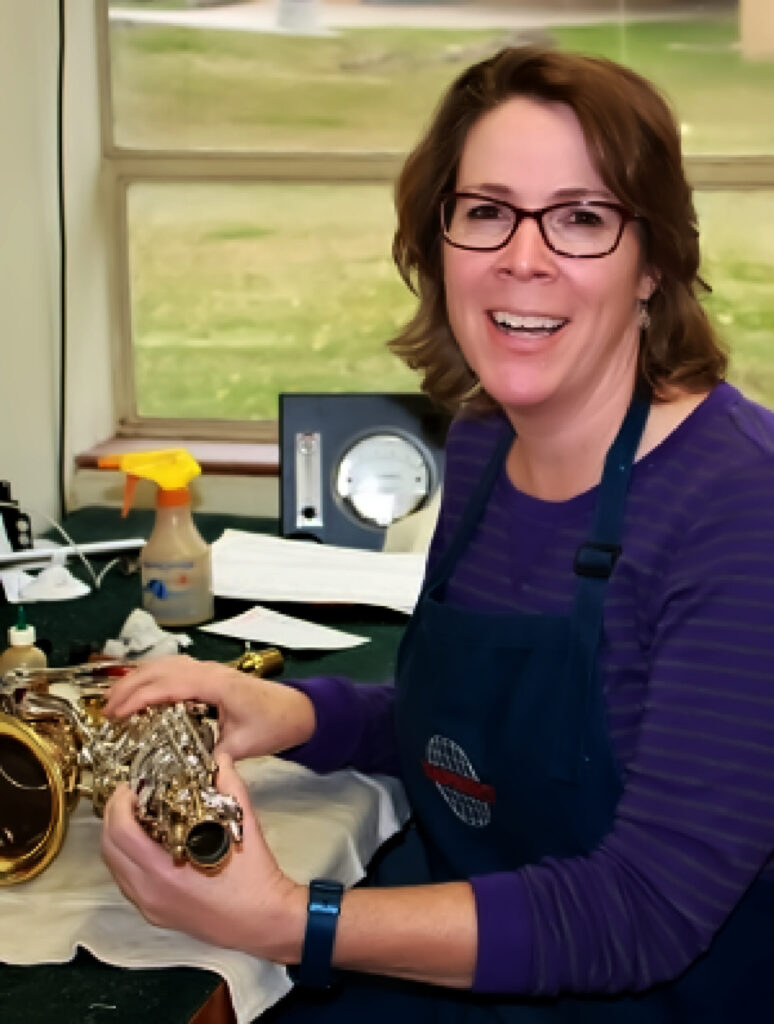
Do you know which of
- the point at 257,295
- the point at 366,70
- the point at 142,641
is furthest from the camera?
the point at 257,295

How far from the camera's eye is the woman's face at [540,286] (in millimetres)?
1097

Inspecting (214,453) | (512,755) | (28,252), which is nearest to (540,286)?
(512,755)

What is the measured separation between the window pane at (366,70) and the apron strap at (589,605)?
4.46ft

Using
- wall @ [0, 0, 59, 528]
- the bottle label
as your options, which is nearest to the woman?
the bottle label

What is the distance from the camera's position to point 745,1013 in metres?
1.12

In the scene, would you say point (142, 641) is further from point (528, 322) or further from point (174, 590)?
point (528, 322)

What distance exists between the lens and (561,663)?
3.66 ft

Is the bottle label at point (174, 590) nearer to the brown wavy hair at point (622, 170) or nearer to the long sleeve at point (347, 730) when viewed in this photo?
the long sleeve at point (347, 730)

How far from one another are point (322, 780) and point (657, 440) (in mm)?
455

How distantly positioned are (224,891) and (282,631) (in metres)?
0.73

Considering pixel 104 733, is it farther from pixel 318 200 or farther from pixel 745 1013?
pixel 318 200

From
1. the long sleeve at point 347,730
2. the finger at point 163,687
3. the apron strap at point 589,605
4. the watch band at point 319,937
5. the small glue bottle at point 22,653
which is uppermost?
the apron strap at point 589,605

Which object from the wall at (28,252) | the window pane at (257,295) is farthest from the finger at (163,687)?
the window pane at (257,295)

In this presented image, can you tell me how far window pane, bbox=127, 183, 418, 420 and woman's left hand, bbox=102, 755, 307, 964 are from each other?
5.27 ft
